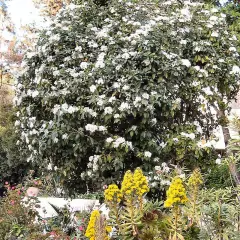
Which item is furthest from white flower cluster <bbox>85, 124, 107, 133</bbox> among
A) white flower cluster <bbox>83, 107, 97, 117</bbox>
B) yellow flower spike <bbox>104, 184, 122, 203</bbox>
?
yellow flower spike <bbox>104, 184, 122, 203</bbox>

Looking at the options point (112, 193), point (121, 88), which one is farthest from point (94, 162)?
point (112, 193)

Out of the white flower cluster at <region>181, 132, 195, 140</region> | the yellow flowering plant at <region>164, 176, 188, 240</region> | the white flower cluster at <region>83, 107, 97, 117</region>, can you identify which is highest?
the yellow flowering plant at <region>164, 176, 188, 240</region>

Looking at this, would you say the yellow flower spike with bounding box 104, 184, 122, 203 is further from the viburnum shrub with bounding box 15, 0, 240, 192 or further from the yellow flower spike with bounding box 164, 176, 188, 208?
the viburnum shrub with bounding box 15, 0, 240, 192

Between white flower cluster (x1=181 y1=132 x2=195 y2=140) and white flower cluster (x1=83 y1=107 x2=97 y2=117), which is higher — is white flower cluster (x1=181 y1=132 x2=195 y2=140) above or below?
below

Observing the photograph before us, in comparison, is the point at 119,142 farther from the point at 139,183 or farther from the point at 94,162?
the point at 139,183

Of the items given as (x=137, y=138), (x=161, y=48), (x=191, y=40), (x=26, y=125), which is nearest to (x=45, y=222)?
(x=26, y=125)

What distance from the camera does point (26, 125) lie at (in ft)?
16.1

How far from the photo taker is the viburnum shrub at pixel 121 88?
4.21 m

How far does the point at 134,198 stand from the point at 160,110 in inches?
80.5

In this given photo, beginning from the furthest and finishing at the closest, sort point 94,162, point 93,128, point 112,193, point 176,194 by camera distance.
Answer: point 94,162 < point 93,128 < point 112,193 < point 176,194

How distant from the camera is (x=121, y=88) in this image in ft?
13.8

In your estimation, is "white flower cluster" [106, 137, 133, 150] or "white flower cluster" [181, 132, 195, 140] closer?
"white flower cluster" [106, 137, 133, 150]

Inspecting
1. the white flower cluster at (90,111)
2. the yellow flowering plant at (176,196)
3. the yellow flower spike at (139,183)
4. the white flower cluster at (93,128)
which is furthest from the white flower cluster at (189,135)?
the yellow flowering plant at (176,196)

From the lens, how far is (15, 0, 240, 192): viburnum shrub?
4207 millimetres
